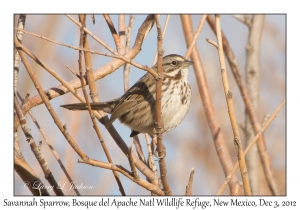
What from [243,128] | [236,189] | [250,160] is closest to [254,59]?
[243,128]

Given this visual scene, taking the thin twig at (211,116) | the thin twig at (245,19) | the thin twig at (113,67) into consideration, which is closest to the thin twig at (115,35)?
the thin twig at (113,67)

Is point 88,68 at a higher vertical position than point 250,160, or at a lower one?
higher

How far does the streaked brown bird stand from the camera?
4.53 meters

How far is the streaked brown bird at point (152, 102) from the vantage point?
14.9 feet

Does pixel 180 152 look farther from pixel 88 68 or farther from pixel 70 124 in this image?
pixel 88 68

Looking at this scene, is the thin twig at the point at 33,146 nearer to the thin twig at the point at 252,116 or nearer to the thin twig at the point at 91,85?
the thin twig at the point at 91,85

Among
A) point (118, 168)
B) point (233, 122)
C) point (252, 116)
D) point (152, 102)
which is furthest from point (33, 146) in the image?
point (252, 116)

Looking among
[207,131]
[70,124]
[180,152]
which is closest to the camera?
[70,124]

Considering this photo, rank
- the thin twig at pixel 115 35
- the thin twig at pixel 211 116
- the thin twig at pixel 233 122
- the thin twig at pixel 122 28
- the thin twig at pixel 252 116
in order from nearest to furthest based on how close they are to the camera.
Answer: the thin twig at pixel 233 122, the thin twig at pixel 115 35, the thin twig at pixel 122 28, the thin twig at pixel 211 116, the thin twig at pixel 252 116

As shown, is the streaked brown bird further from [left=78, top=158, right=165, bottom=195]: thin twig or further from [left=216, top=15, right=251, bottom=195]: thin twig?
[left=216, top=15, right=251, bottom=195]: thin twig

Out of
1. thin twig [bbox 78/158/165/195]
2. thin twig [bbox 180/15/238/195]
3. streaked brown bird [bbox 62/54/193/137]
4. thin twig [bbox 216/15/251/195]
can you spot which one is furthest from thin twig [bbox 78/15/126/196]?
thin twig [bbox 180/15/238/195]

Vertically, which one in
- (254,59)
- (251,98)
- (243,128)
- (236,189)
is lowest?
(236,189)

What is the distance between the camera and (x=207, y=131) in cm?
702
